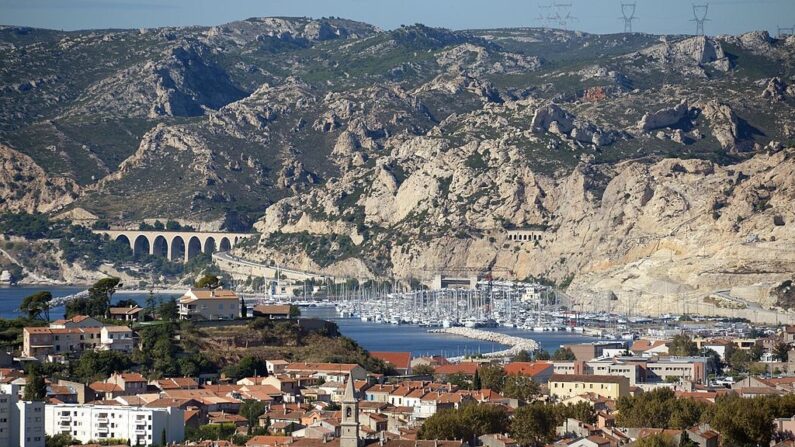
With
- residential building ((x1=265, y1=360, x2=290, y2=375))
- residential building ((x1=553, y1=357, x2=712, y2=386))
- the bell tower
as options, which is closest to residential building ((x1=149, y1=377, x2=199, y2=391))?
residential building ((x1=265, y1=360, x2=290, y2=375))

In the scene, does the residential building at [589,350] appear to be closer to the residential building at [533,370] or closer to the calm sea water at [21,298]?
the residential building at [533,370]

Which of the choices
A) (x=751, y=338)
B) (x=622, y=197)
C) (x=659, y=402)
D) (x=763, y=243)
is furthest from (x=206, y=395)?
(x=622, y=197)

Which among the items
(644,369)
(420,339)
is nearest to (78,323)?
(644,369)

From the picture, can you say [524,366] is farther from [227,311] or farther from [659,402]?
[659,402]

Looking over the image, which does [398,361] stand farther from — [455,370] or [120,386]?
[120,386]

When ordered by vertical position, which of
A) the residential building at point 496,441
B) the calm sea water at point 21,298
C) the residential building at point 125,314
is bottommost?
the residential building at point 496,441

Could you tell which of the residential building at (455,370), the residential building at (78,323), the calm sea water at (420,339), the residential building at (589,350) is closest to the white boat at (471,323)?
the calm sea water at (420,339)

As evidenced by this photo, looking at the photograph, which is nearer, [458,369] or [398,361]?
[458,369]
